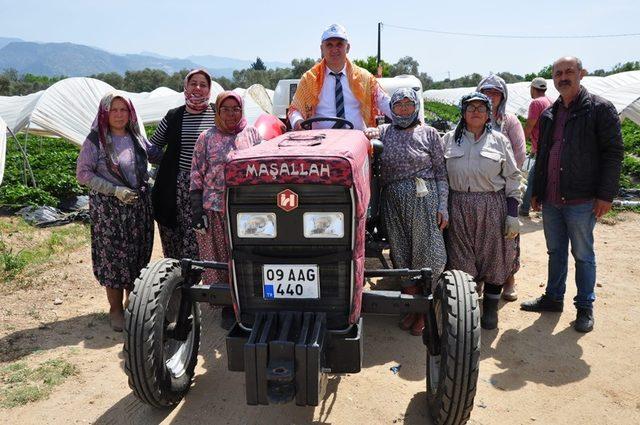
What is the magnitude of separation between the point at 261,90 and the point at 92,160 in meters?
7.60

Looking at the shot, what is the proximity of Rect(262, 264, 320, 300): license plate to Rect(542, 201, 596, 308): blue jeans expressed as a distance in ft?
8.28

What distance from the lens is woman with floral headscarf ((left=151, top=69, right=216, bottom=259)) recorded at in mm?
4312

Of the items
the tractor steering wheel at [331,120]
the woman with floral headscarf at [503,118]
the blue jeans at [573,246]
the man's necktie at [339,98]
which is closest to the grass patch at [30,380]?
the tractor steering wheel at [331,120]

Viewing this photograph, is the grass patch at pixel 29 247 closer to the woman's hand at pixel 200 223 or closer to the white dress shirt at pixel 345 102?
the woman's hand at pixel 200 223

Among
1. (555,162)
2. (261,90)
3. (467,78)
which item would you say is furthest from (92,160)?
(467,78)

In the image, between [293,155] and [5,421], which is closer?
[293,155]

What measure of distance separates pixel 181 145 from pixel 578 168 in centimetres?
311

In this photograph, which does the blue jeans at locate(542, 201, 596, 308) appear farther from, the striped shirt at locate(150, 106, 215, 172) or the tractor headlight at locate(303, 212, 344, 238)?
the striped shirt at locate(150, 106, 215, 172)

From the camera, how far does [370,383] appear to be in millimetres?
3547

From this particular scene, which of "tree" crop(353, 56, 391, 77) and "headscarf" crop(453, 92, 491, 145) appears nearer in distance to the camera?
"headscarf" crop(453, 92, 491, 145)

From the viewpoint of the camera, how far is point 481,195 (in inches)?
158

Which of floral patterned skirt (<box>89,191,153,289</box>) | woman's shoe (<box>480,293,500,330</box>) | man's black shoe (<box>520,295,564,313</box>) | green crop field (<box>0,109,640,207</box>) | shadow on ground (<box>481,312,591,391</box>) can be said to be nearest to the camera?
shadow on ground (<box>481,312,591,391</box>)

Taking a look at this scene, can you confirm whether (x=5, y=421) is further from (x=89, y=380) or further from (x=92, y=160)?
(x=92, y=160)

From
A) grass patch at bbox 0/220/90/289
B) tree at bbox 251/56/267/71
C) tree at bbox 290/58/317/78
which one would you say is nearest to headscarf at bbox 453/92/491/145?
grass patch at bbox 0/220/90/289
